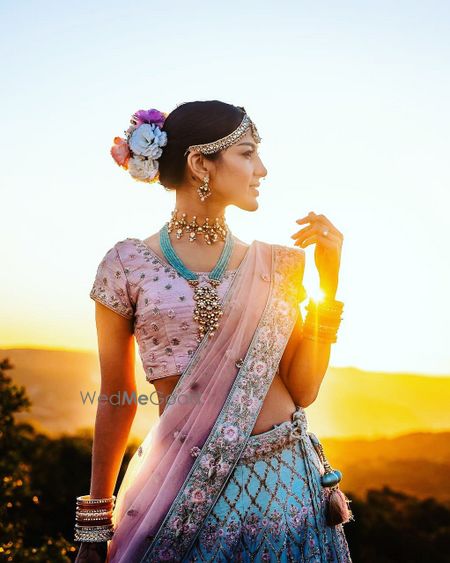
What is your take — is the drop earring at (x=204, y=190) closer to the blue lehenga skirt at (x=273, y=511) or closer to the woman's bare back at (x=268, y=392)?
the woman's bare back at (x=268, y=392)

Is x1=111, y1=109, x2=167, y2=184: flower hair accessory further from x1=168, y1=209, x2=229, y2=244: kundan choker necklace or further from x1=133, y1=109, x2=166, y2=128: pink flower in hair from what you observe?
x1=168, y1=209, x2=229, y2=244: kundan choker necklace

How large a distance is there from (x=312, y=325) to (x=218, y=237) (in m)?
0.57

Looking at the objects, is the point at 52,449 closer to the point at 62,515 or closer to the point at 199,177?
the point at 62,515

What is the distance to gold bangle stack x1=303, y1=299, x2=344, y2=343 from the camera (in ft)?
9.41

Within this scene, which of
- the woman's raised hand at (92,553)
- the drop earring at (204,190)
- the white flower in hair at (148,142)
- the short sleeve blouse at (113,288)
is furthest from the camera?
the white flower in hair at (148,142)

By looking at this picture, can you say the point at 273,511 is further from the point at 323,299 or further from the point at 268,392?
the point at 323,299

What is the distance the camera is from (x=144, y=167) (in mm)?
3199

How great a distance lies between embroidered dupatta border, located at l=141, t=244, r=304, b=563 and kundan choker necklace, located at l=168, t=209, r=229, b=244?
0.90 ft

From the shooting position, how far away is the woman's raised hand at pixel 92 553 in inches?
105

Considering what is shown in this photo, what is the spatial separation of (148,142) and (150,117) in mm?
146

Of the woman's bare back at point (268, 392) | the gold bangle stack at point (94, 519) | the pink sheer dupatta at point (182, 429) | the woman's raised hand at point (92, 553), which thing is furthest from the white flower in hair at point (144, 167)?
the woman's raised hand at point (92, 553)

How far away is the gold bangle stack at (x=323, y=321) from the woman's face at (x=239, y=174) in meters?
0.51

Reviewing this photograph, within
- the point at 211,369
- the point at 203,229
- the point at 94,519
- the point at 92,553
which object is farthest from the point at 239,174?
the point at 92,553

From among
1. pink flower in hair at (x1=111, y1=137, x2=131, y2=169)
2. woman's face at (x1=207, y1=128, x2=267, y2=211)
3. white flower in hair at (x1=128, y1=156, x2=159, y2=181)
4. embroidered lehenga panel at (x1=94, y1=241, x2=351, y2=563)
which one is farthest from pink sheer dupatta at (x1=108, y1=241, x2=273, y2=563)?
pink flower in hair at (x1=111, y1=137, x2=131, y2=169)
